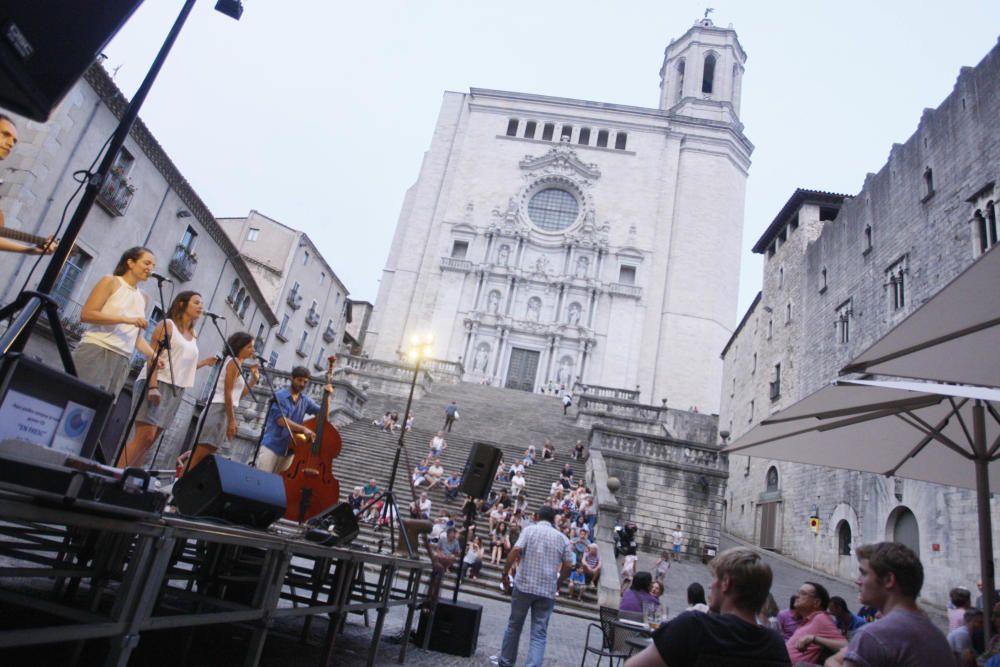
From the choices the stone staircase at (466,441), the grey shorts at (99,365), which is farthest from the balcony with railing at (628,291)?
the grey shorts at (99,365)

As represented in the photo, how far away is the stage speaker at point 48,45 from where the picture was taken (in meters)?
1.78

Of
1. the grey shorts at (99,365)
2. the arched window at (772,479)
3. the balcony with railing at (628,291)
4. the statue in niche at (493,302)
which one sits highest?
the balcony with railing at (628,291)

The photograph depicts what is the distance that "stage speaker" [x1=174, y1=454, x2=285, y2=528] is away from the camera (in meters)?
3.15

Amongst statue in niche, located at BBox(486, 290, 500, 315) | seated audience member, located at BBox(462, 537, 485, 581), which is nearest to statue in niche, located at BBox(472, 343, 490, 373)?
statue in niche, located at BBox(486, 290, 500, 315)

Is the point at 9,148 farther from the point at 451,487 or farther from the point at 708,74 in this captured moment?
the point at 708,74

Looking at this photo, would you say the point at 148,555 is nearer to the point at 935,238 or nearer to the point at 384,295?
the point at 935,238

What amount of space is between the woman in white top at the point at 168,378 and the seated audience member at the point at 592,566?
9.08 m

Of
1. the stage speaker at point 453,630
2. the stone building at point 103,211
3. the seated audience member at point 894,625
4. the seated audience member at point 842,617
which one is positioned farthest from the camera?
the stone building at point 103,211

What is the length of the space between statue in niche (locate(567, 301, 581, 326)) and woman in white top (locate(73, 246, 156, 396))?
33.5 meters

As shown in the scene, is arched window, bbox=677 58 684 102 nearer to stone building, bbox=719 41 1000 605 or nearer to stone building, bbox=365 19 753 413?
stone building, bbox=365 19 753 413

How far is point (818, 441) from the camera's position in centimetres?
566

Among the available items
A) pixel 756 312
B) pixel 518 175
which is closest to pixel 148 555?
pixel 756 312

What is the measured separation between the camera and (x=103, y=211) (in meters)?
16.8

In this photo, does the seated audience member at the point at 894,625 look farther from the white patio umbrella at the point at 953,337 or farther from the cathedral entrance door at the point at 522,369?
the cathedral entrance door at the point at 522,369
